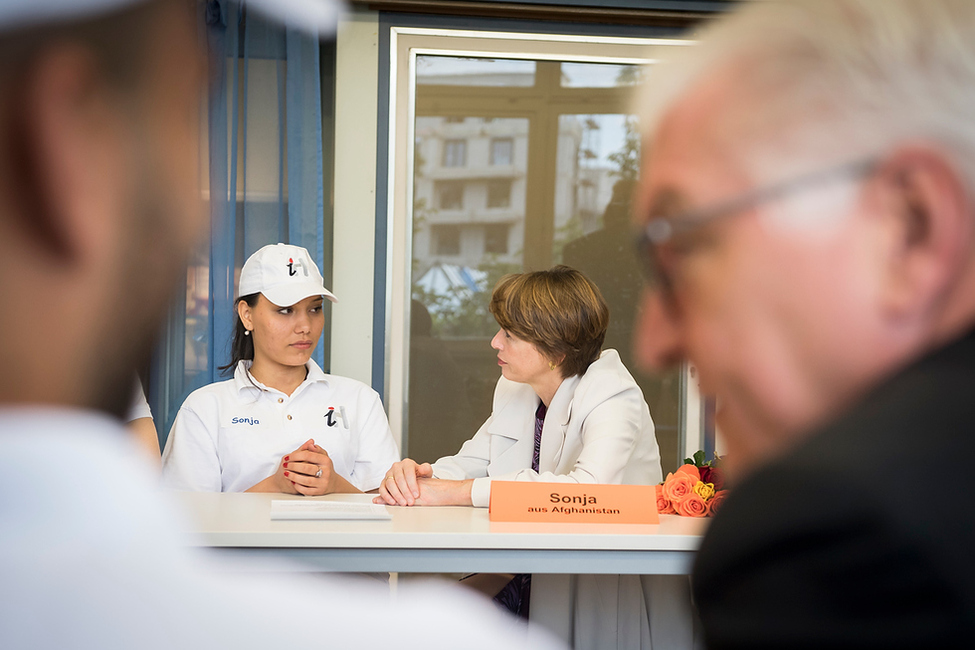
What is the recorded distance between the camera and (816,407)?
0.46 meters

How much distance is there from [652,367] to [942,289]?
0.20 m

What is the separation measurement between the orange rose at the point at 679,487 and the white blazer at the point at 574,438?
0.19m

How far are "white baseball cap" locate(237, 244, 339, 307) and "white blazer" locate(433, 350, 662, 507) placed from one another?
2.65 ft

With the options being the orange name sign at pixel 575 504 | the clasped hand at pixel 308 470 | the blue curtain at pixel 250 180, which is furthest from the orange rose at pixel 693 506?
the blue curtain at pixel 250 180

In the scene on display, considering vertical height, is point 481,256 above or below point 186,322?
above

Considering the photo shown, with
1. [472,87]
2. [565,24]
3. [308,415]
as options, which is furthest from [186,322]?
[565,24]

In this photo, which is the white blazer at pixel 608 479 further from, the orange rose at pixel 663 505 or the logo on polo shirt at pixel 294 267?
the logo on polo shirt at pixel 294 267

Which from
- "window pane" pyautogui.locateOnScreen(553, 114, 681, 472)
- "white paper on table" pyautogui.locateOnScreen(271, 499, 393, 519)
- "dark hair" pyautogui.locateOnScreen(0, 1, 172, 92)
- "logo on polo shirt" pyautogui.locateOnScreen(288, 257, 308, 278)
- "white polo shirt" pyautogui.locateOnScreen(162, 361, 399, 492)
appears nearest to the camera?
"dark hair" pyautogui.locateOnScreen(0, 1, 172, 92)

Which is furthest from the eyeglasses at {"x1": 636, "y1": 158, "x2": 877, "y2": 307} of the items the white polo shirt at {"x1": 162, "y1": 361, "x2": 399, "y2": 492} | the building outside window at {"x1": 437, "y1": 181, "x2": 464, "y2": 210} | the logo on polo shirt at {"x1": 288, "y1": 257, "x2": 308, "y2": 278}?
the building outside window at {"x1": 437, "y1": 181, "x2": 464, "y2": 210}

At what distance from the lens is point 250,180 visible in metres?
3.72

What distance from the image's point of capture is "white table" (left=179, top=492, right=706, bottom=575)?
6.13 feet

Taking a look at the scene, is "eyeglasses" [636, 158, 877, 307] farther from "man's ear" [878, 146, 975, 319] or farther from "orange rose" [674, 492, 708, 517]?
"orange rose" [674, 492, 708, 517]

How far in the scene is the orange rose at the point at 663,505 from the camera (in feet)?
7.59

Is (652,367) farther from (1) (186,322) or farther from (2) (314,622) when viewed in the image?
(1) (186,322)
